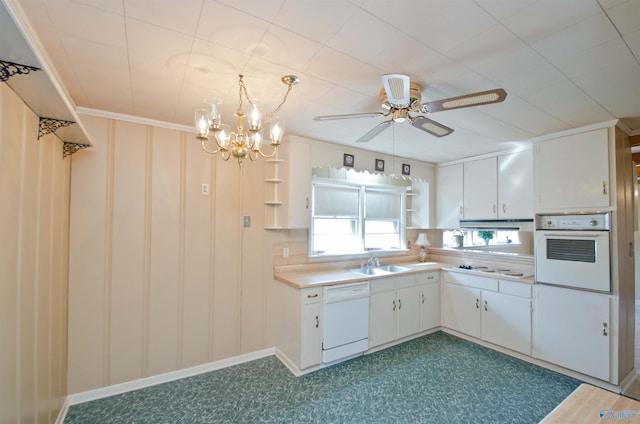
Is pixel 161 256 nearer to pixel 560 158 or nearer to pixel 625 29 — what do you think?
pixel 625 29

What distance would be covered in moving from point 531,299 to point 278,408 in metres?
2.80

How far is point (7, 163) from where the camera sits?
1405mm

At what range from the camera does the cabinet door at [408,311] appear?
3580 millimetres

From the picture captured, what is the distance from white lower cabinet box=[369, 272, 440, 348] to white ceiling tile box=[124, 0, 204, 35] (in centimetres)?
286

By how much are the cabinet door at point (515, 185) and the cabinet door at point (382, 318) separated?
1.81 metres

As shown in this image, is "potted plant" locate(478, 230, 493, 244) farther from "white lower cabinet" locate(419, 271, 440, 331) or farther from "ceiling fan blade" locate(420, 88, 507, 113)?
"ceiling fan blade" locate(420, 88, 507, 113)

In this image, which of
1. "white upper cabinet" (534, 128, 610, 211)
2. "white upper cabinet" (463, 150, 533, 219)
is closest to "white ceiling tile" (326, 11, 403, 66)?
"white upper cabinet" (534, 128, 610, 211)

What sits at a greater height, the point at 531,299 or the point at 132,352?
the point at 531,299

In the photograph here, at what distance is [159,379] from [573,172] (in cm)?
445

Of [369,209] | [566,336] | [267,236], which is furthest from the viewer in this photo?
[369,209]

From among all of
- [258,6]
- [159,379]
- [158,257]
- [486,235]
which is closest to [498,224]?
[486,235]

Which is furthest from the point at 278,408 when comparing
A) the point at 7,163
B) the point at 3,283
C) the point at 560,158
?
the point at 560,158

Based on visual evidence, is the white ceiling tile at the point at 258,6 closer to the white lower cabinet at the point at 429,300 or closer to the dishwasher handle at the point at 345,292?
the dishwasher handle at the point at 345,292

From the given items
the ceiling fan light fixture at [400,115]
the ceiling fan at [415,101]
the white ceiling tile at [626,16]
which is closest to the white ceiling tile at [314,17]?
the ceiling fan at [415,101]
